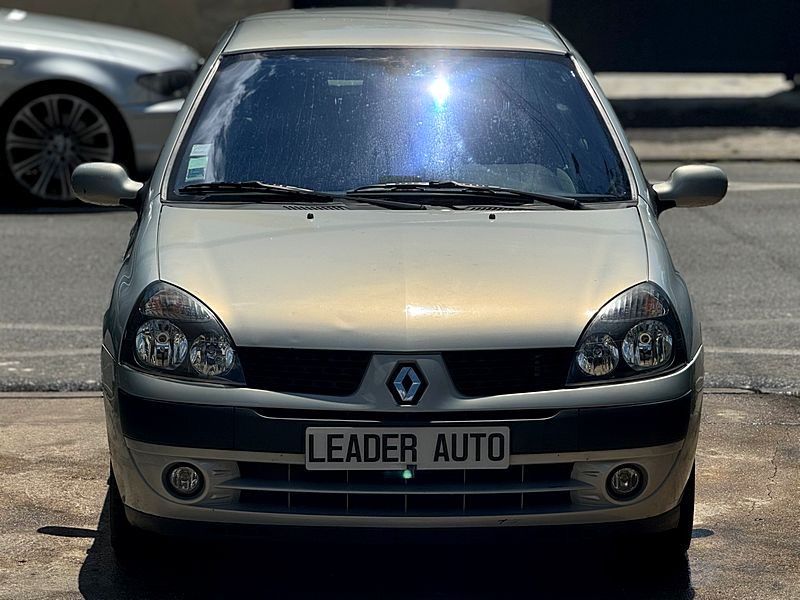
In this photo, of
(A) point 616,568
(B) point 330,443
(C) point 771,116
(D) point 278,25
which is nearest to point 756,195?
(C) point 771,116

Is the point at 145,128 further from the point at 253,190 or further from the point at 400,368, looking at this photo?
the point at 400,368

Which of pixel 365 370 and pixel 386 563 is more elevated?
pixel 365 370

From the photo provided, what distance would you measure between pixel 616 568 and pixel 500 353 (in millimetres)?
918

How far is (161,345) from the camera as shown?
4.34m

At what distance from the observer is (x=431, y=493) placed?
4176 millimetres

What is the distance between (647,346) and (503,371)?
0.43 m

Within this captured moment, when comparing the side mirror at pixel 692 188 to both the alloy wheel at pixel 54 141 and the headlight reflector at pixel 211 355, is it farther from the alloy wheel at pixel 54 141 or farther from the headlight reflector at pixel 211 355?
the alloy wheel at pixel 54 141

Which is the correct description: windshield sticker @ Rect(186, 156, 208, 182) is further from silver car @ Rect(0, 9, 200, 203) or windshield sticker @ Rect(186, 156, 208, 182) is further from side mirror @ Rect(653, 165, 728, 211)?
silver car @ Rect(0, 9, 200, 203)

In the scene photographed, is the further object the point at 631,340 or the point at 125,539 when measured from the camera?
the point at 125,539

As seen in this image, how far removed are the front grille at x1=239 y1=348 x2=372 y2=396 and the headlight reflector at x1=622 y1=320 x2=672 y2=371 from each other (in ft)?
2.33

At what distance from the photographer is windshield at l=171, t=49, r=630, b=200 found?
205 inches

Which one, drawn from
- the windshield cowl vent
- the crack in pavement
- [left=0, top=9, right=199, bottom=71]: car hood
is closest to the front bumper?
the windshield cowl vent

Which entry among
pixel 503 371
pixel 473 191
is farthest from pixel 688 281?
pixel 503 371

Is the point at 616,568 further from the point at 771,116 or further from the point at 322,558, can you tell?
the point at 771,116
